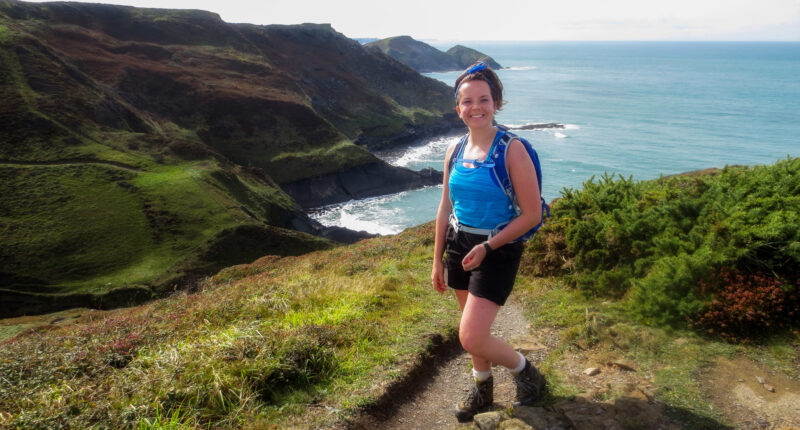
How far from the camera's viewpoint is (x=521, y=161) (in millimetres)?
3510

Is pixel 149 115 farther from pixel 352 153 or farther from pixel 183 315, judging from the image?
pixel 183 315

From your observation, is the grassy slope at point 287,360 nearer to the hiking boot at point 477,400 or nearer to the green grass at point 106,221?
the hiking boot at point 477,400

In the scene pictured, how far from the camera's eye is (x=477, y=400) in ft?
14.8

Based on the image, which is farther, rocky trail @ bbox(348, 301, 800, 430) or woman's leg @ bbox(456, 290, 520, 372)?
rocky trail @ bbox(348, 301, 800, 430)

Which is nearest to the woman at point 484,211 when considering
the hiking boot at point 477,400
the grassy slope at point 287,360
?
the hiking boot at point 477,400

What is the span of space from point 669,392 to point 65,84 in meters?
68.7

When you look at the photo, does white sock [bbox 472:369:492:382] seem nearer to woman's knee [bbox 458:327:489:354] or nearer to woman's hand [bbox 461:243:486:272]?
woman's knee [bbox 458:327:489:354]

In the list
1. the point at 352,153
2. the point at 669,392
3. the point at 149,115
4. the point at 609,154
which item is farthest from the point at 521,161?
the point at 609,154

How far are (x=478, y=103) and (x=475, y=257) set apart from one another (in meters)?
1.21

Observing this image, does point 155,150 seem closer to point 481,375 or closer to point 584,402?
point 481,375

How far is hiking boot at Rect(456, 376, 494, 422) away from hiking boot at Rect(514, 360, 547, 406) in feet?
0.83

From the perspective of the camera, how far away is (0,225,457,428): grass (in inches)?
171

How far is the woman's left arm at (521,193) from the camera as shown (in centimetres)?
350

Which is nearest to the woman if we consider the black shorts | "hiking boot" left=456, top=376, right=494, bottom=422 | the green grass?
the black shorts
